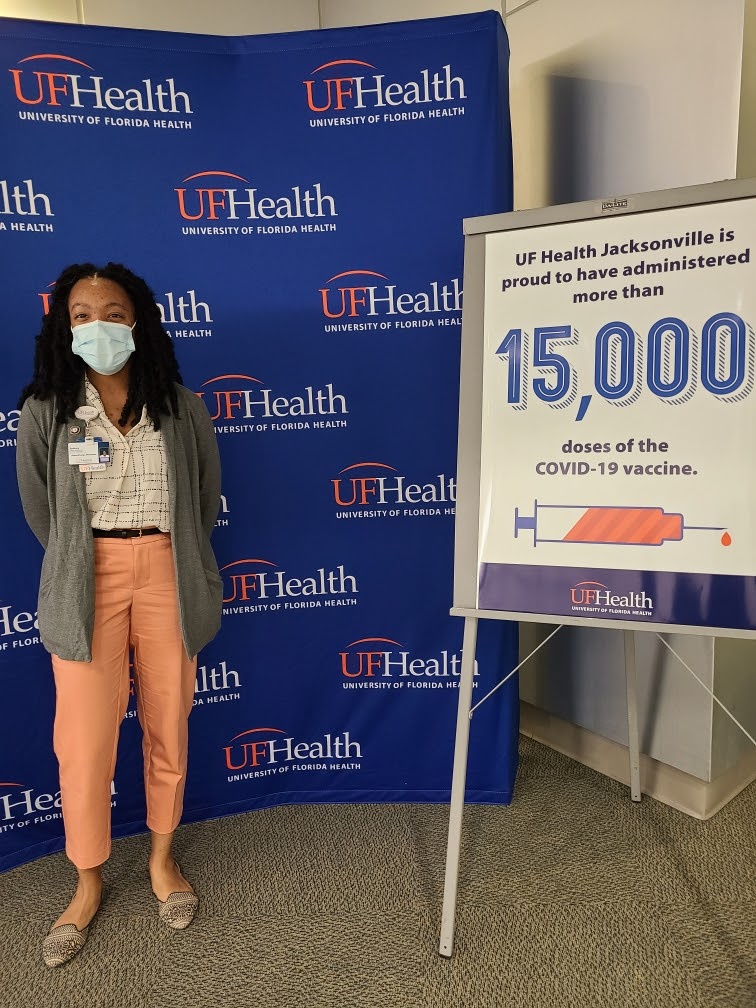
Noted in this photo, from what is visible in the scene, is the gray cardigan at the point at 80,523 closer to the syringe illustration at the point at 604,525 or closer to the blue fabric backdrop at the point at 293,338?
the blue fabric backdrop at the point at 293,338

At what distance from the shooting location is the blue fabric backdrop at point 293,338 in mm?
2154

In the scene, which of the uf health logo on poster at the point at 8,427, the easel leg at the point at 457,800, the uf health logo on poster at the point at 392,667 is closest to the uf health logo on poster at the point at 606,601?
the easel leg at the point at 457,800

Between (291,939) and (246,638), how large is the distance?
0.89 metres

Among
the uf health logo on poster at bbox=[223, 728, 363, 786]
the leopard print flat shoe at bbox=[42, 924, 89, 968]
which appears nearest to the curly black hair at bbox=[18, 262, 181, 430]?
the uf health logo on poster at bbox=[223, 728, 363, 786]

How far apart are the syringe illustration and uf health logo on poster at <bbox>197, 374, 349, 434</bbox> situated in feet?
2.76

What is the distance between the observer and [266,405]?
7.72 ft

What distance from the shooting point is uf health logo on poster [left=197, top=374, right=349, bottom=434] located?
91.6 inches

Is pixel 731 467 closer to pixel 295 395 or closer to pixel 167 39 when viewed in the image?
pixel 295 395

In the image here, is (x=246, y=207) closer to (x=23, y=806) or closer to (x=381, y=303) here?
(x=381, y=303)

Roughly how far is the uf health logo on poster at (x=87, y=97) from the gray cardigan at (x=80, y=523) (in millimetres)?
839

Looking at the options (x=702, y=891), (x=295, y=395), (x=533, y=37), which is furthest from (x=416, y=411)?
(x=702, y=891)

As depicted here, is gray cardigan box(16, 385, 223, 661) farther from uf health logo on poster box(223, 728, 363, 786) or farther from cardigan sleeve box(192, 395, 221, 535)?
uf health logo on poster box(223, 728, 363, 786)

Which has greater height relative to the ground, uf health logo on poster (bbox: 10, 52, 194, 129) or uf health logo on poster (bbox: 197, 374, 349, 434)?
uf health logo on poster (bbox: 10, 52, 194, 129)

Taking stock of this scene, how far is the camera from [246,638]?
2.47 meters
